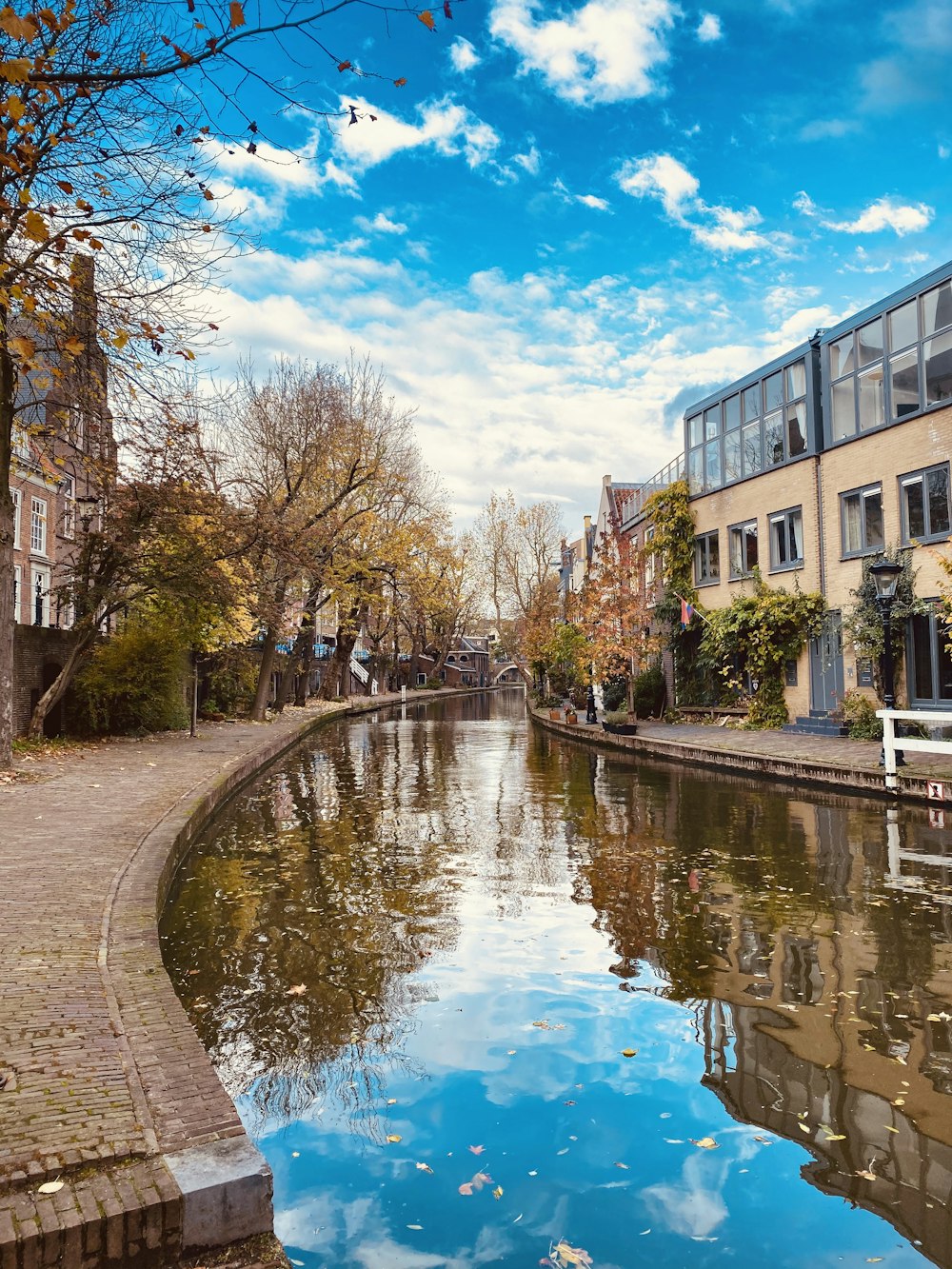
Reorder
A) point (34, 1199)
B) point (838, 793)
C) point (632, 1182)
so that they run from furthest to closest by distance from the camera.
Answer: point (838, 793) < point (632, 1182) < point (34, 1199)

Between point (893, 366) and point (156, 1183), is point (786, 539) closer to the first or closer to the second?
point (893, 366)

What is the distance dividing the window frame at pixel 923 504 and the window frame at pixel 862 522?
67 cm

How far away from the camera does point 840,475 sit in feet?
75.3

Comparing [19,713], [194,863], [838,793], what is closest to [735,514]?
[838,793]

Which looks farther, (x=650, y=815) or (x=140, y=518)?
(x=140, y=518)

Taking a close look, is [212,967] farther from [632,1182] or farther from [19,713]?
[19,713]

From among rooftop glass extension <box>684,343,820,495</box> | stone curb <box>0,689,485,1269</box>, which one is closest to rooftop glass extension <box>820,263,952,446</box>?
rooftop glass extension <box>684,343,820,495</box>

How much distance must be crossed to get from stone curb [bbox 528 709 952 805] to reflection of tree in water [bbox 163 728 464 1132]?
21.4 feet

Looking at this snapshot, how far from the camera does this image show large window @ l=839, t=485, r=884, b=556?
859 inches

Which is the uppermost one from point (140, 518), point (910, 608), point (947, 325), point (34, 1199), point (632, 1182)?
point (947, 325)

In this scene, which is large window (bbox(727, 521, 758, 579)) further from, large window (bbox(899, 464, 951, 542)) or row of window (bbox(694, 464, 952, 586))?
large window (bbox(899, 464, 951, 542))

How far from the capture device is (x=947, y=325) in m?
19.4

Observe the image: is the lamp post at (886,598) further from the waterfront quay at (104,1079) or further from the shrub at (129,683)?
the shrub at (129,683)

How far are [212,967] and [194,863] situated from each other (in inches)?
135
